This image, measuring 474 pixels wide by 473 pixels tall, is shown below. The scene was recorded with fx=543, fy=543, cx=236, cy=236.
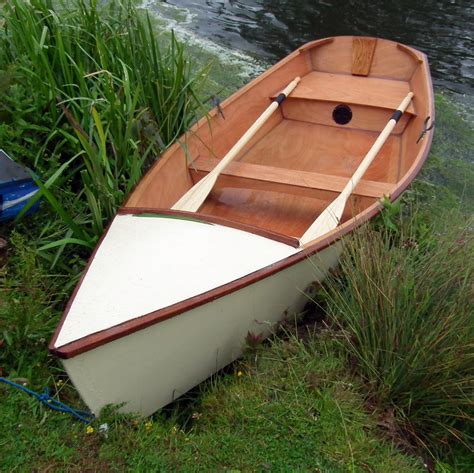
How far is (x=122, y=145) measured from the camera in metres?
3.07

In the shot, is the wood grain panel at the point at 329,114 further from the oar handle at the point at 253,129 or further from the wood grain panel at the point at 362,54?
the wood grain panel at the point at 362,54

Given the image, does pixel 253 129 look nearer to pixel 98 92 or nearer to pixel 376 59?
pixel 98 92

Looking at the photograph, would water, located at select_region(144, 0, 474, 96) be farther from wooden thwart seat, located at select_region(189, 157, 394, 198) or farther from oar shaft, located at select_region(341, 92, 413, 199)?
wooden thwart seat, located at select_region(189, 157, 394, 198)

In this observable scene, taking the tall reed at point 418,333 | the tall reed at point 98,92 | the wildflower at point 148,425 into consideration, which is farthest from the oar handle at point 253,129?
the wildflower at point 148,425

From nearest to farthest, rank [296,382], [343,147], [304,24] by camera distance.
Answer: [296,382]
[343,147]
[304,24]

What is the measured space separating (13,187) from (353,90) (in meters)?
2.73

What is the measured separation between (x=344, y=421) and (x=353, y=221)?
991mm

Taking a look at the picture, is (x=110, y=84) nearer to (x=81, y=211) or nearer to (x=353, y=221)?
(x=81, y=211)

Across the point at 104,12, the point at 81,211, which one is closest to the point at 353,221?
the point at 81,211

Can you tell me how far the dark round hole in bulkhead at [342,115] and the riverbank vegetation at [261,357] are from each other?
1.54 m

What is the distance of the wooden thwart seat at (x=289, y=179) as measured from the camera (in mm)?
3227

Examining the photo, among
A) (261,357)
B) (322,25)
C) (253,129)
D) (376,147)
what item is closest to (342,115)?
(376,147)

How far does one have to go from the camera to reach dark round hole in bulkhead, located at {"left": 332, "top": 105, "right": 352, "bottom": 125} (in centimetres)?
425

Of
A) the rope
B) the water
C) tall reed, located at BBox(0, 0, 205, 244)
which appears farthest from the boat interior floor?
the water
